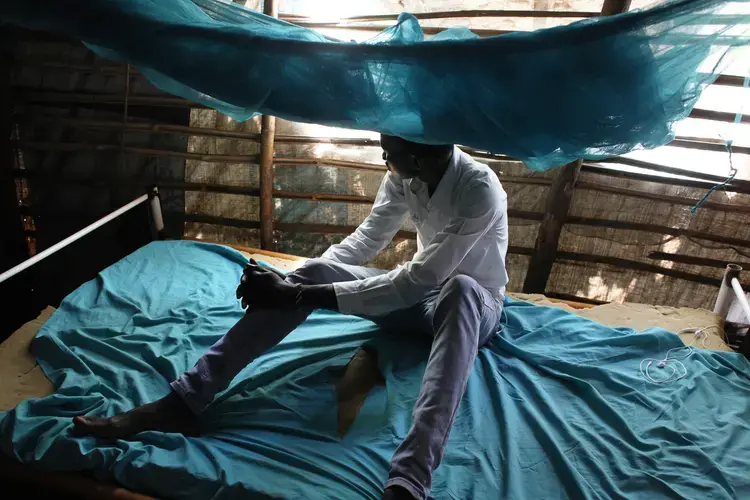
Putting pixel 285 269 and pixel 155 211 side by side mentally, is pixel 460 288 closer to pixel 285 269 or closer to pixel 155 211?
pixel 285 269

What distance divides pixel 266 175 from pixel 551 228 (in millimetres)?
1519

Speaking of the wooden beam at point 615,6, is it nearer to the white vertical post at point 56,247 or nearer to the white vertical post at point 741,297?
the white vertical post at point 741,297

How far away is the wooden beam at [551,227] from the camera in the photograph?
2404 mm

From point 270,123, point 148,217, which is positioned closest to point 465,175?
point 270,123

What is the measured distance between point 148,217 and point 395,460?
1907 mm

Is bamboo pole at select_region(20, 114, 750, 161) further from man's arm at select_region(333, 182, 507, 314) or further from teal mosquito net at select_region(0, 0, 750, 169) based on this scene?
teal mosquito net at select_region(0, 0, 750, 169)

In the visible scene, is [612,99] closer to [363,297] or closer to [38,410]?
[363,297]

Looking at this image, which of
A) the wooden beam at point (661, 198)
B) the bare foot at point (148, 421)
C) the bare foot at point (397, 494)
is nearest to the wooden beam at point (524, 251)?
the wooden beam at point (661, 198)

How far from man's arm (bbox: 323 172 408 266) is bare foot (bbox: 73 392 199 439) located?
2.11ft

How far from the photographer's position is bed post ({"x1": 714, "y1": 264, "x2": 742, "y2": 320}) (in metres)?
1.92

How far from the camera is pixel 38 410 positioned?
1223 millimetres

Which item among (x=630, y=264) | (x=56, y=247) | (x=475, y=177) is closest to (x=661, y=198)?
(x=630, y=264)

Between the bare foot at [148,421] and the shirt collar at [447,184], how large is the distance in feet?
2.91

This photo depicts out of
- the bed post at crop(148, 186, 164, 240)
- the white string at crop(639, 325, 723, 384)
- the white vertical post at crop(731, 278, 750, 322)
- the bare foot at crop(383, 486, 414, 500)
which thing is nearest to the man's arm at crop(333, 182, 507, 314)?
the bare foot at crop(383, 486, 414, 500)
